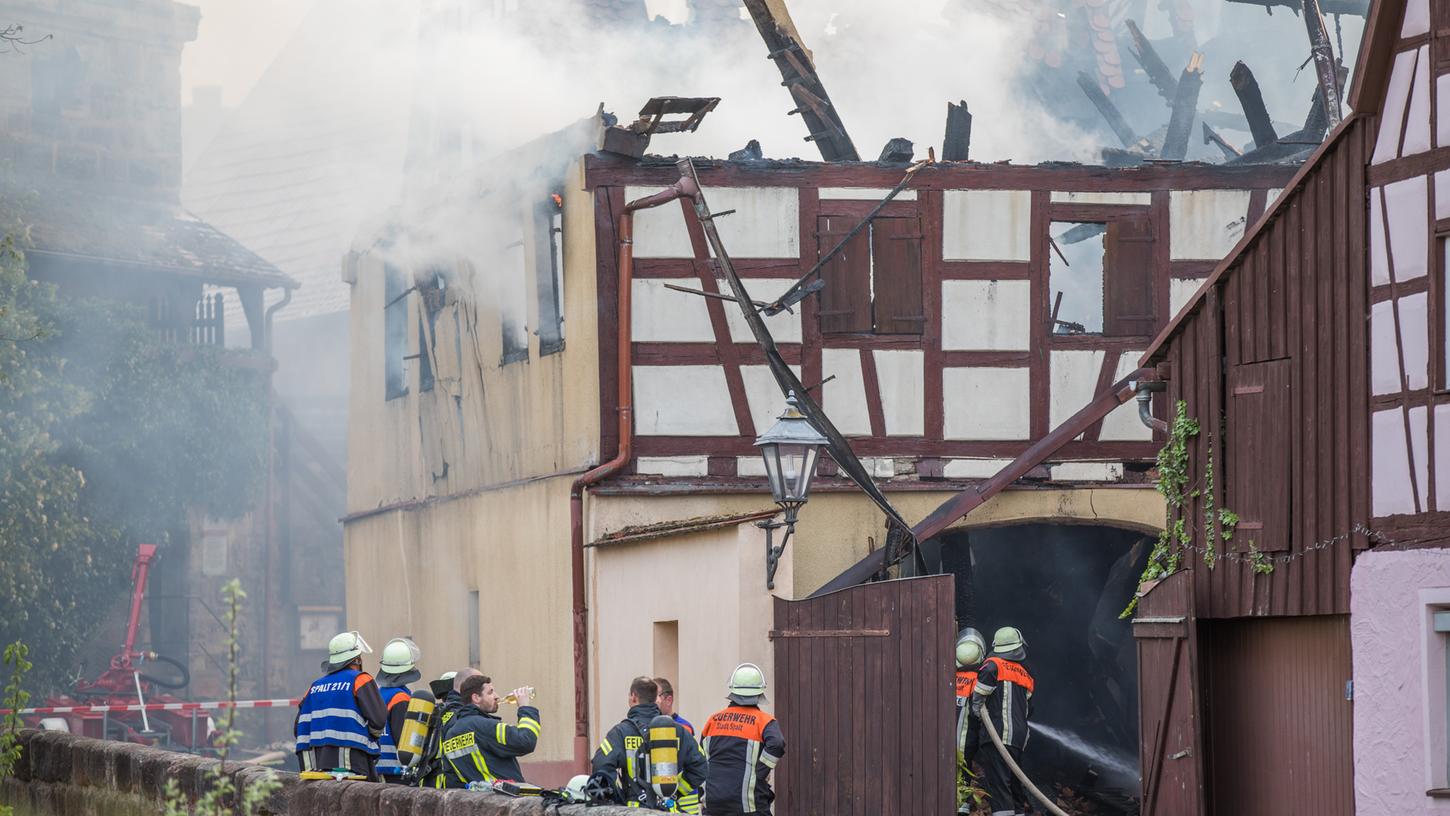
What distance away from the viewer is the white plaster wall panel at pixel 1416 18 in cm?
1259

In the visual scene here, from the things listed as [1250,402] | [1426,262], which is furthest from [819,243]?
[1426,262]

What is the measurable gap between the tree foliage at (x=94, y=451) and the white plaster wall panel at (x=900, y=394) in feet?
40.1

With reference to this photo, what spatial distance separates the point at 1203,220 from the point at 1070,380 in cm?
189

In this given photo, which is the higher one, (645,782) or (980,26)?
(980,26)

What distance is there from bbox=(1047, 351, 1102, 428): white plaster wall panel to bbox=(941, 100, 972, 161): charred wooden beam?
6.71 ft

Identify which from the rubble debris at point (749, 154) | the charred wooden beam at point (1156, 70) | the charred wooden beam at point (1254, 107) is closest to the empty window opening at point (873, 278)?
the rubble debris at point (749, 154)

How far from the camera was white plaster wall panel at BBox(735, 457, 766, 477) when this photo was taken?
18797mm

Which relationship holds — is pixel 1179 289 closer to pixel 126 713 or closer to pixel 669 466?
pixel 669 466

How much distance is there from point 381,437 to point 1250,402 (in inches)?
532

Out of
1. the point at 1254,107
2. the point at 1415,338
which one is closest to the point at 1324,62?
the point at 1254,107

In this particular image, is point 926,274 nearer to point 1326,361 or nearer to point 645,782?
point 1326,361

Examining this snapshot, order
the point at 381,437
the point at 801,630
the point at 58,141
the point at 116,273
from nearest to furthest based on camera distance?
1. the point at 801,630
2. the point at 381,437
3. the point at 116,273
4. the point at 58,141

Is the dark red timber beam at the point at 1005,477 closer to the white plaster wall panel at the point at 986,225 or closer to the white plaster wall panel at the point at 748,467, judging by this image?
the white plaster wall panel at the point at 748,467

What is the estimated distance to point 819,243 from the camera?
19.0 meters
